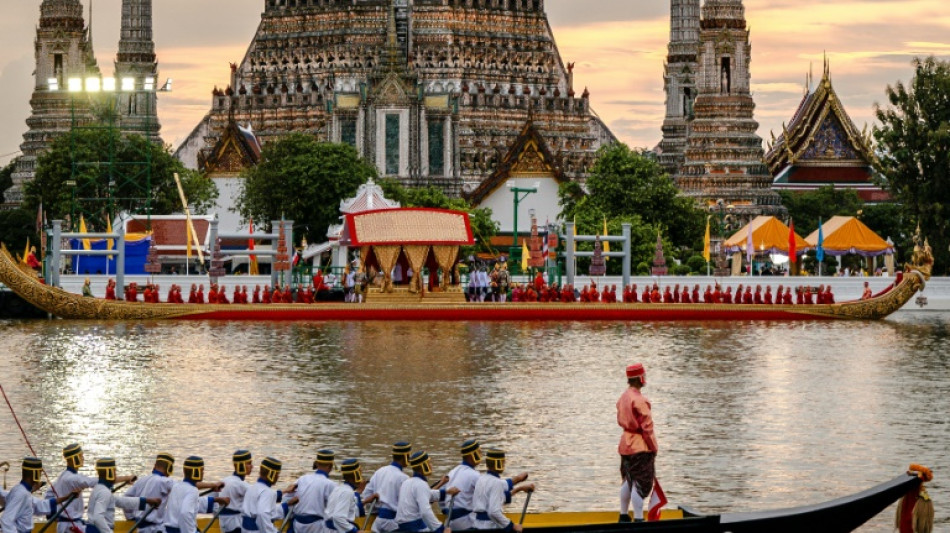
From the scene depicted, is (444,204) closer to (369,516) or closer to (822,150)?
(822,150)

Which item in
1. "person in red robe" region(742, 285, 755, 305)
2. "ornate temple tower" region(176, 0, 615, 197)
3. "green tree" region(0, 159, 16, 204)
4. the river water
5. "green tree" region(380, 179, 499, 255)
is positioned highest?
"ornate temple tower" region(176, 0, 615, 197)

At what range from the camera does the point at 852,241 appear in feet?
243

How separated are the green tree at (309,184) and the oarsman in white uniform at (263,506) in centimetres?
6050

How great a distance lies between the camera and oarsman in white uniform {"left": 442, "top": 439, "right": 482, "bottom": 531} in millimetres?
21734

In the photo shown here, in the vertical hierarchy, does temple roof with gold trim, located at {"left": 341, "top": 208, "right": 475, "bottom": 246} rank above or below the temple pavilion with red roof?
below

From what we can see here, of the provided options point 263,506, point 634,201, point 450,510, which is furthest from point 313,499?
point 634,201

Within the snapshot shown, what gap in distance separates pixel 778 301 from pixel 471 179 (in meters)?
41.8

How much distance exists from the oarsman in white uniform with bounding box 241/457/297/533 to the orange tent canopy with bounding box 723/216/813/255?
54.2 m

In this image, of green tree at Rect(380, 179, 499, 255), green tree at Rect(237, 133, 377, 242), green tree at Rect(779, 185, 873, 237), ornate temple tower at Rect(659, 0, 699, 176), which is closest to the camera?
green tree at Rect(237, 133, 377, 242)

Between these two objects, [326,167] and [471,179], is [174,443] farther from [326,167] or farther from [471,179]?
[471,179]

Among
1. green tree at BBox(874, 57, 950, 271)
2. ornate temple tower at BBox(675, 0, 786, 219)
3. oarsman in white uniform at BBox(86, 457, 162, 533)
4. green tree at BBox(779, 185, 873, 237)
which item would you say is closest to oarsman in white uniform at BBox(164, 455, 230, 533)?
oarsman in white uniform at BBox(86, 457, 162, 533)

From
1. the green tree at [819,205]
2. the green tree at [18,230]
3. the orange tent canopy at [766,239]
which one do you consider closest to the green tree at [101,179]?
the green tree at [18,230]

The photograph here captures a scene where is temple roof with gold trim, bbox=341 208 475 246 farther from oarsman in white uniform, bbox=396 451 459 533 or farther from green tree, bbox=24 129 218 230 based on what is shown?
oarsman in white uniform, bbox=396 451 459 533

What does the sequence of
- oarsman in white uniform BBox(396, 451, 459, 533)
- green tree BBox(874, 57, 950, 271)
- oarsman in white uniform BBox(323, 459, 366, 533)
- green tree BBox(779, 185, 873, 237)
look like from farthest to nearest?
green tree BBox(779, 185, 873, 237), green tree BBox(874, 57, 950, 271), oarsman in white uniform BBox(396, 451, 459, 533), oarsman in white uniform BBox(323, 459, 366, 533)
